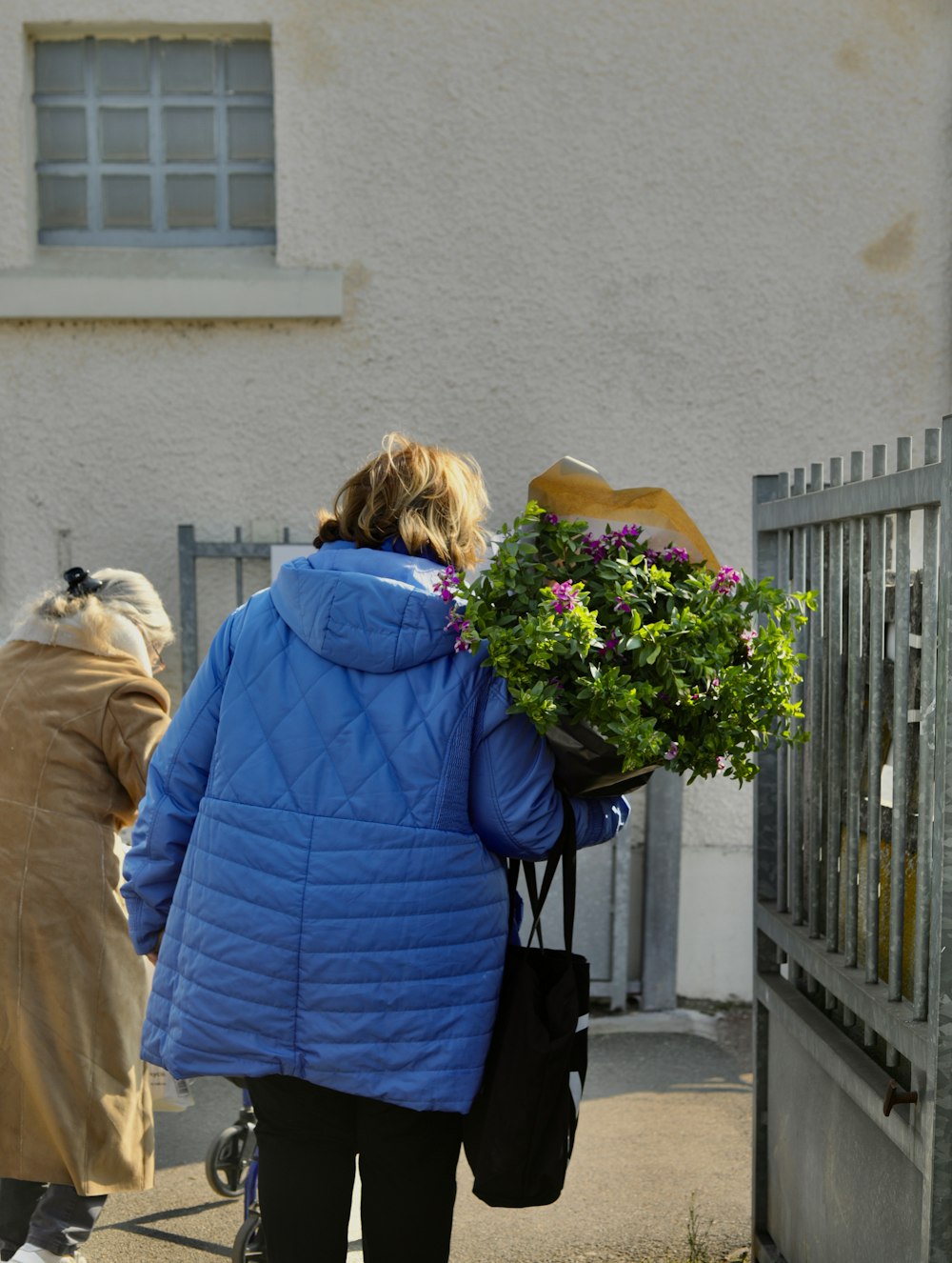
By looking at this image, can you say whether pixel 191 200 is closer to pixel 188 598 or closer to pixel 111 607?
pixel 188 598

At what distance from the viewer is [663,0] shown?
564cm

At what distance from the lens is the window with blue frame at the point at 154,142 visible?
5.83 meters

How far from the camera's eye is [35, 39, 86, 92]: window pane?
5.81 metres

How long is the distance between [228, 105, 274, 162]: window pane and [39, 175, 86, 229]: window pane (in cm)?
66

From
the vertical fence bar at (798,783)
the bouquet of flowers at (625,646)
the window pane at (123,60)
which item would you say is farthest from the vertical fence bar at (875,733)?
the window pane at (123,60)

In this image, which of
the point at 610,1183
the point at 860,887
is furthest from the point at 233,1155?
the point at 860,887

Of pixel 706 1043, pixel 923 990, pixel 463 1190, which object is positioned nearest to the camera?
pixel 923 990

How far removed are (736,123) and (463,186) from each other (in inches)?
44.0

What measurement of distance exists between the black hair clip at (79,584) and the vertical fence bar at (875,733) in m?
1.96

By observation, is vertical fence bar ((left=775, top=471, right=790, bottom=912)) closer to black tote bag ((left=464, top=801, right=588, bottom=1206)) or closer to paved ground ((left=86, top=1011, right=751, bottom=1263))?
black tote bag ((left=464, top=801, right=588, bottom=1206))

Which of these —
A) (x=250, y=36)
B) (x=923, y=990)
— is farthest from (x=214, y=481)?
(x=923, y=990)

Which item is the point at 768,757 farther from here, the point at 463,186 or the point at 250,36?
the point at 250,36

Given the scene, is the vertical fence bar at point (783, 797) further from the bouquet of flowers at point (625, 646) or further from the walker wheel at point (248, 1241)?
the walker wheel at point (248, 1241)

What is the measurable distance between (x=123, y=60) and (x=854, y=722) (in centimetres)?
457
